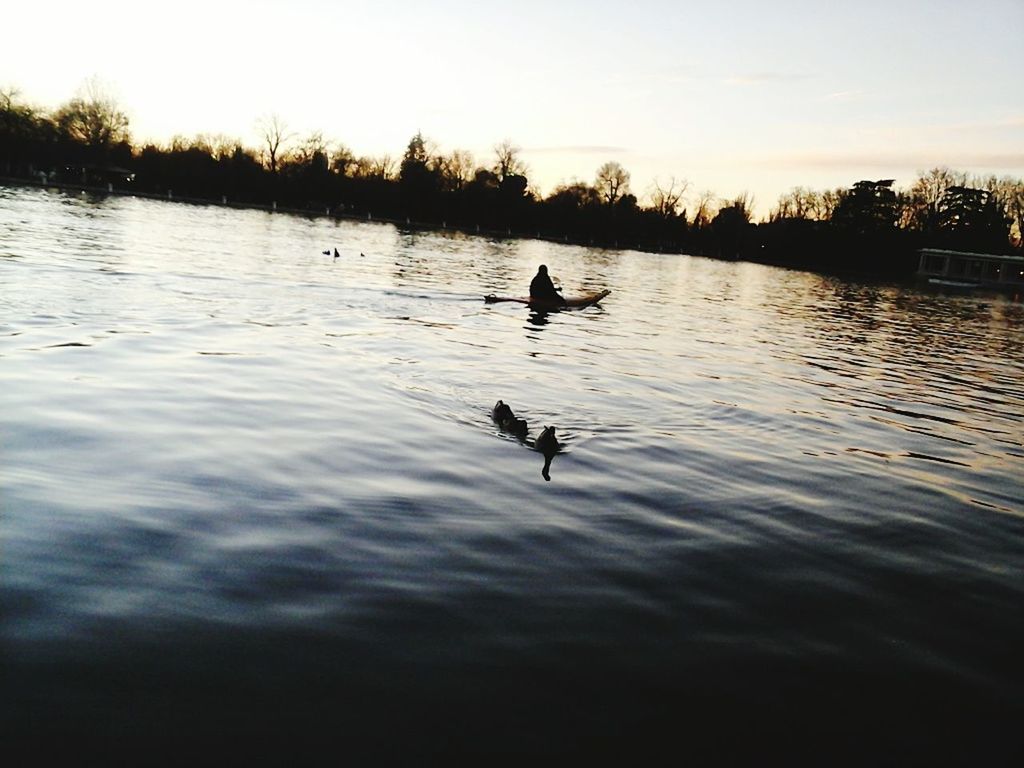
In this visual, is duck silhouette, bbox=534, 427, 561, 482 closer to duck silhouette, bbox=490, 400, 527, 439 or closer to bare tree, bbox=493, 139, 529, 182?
duck silhouette, bbox=490, 400, 527, 439

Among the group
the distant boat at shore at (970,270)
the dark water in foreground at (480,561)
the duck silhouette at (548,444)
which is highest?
the distant boat at shore at (970,270)

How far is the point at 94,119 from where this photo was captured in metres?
104

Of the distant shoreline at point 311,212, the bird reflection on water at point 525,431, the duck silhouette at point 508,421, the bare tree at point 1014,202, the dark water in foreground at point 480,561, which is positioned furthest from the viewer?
the bare tree at point 1014,202

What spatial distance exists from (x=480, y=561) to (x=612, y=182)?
141688mm

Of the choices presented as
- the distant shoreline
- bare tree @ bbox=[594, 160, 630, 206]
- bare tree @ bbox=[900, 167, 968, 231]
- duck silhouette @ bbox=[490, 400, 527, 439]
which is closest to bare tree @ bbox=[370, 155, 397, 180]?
the distant shoreline

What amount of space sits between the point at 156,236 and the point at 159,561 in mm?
35121

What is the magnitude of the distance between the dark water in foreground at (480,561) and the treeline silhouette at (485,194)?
95686 millimetres

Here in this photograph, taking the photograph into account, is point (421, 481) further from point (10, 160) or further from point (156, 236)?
point (10, 160)

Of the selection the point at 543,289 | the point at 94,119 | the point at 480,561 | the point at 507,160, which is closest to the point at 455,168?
the point at 507,160

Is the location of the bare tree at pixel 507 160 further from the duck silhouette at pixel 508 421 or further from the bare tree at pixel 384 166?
the duck silhouette at pixel 508 421

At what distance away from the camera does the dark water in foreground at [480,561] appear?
3.86 meters

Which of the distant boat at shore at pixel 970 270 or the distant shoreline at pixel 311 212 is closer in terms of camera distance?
the distant boat at shore at pixel 970 270

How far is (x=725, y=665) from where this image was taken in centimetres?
451

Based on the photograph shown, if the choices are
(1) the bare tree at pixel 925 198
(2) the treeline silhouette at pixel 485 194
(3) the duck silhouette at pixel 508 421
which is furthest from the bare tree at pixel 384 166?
(3) the duck silhouette at pixel 508 421
